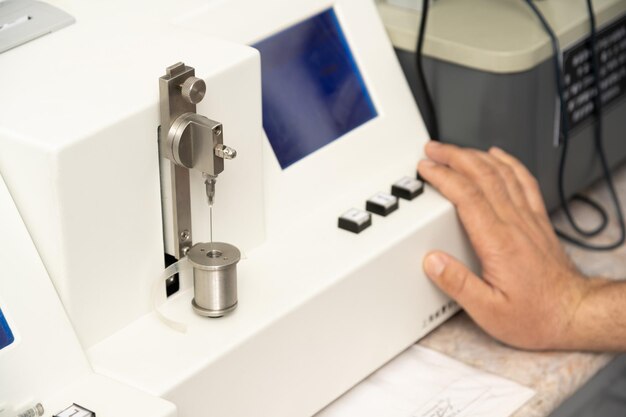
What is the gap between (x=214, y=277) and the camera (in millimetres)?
1131

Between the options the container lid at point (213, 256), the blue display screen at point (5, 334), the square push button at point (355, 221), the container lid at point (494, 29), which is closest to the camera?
the blue display screen at point (5, 334)

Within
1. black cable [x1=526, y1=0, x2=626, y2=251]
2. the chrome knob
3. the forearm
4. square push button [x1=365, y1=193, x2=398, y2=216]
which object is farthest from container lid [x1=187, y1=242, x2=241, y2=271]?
black cable [x1=526, y1=0, x2=626, y2=251]

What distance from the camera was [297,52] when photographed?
1385 millimetres

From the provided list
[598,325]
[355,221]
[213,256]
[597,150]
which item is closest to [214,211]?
[213,256]

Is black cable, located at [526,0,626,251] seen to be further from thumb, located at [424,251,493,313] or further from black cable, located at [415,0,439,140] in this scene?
thumb, located at [424,251,493,313]

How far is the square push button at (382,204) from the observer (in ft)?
4.45

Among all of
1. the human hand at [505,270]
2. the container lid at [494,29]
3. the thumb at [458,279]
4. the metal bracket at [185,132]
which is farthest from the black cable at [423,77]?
the metal bracket at [185,132]

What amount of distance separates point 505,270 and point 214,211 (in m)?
0.41

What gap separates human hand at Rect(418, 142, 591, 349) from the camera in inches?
53.7

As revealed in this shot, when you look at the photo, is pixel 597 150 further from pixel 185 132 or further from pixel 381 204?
pixel 185 132

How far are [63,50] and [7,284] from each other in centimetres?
31

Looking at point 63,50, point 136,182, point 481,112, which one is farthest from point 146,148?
point 481,112

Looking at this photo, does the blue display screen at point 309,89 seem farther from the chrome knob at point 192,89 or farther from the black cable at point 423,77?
the chrome knob at point 192,89

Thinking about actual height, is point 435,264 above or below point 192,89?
below
